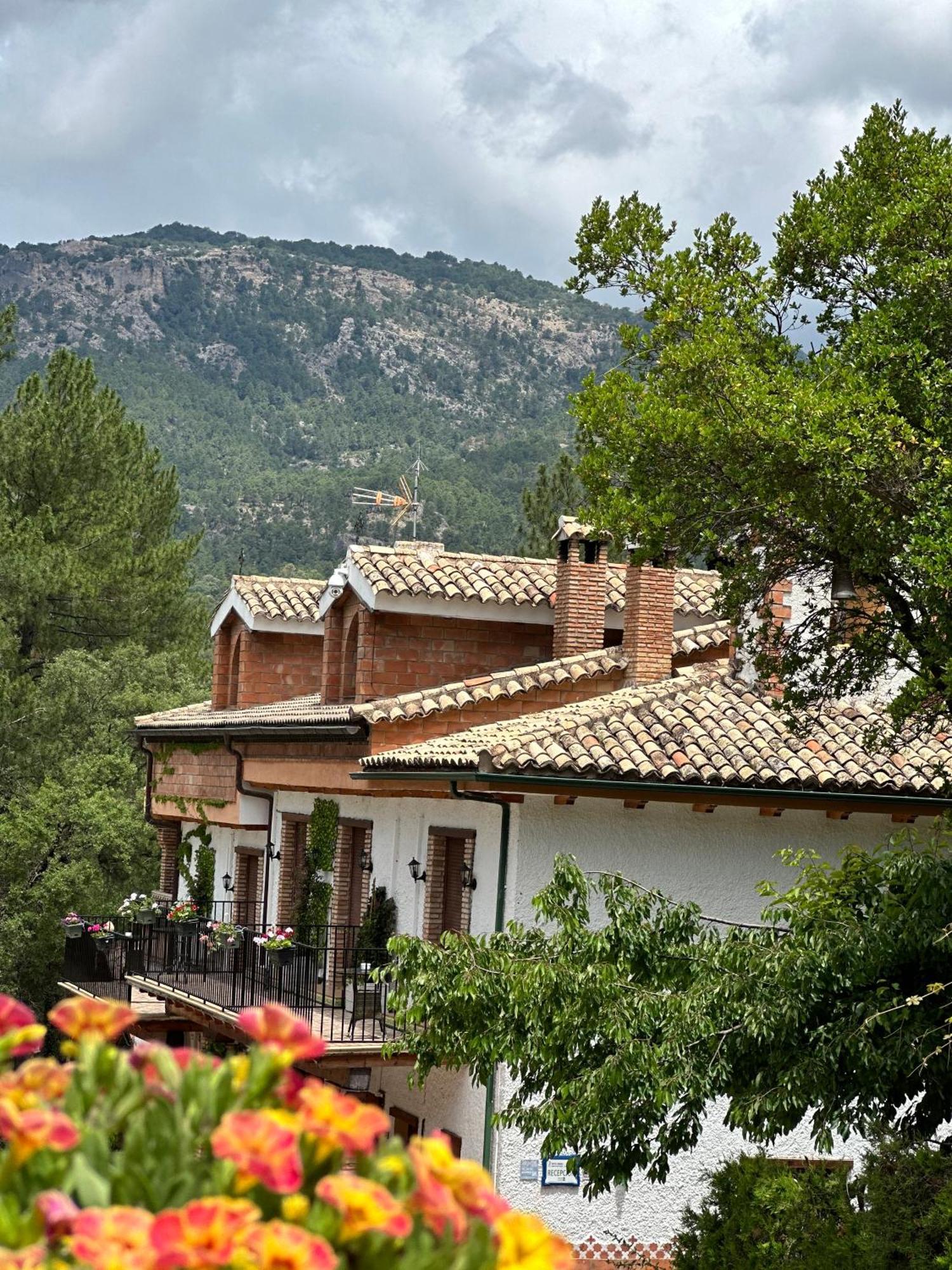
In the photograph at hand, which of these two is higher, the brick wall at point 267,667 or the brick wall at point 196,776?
the brick wall at point 267,667

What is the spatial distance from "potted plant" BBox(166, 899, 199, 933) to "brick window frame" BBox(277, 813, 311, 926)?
4.01 ft

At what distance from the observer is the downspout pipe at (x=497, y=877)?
53.8 feet

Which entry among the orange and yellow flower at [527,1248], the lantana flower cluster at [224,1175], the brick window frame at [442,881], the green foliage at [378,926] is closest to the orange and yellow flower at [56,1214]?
the lantana flower cluster at [224,1175]

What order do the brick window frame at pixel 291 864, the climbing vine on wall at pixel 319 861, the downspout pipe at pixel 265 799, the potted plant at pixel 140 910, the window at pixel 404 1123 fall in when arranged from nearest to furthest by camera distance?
the window at pixel 404 1123 < the climbing vine on wall at pixel 319 861 < the brick window frame at pixel 291 864 < the downspout pipe at pixel 265 799 < the potted plant at pixel 140 910

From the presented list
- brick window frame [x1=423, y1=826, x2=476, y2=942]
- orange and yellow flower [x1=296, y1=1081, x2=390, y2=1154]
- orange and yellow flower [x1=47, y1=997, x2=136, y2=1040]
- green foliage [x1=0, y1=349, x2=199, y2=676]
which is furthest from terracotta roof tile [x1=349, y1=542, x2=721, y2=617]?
green foliage [x1=0, y1=349, x2=199, y2=676]

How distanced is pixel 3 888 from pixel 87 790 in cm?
289

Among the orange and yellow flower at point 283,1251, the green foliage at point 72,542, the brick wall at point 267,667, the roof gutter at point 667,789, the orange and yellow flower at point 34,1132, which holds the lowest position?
the orange and yellow flower at point 283,1251

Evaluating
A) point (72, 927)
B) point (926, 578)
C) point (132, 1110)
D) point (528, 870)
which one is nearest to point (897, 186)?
point (926, 578)

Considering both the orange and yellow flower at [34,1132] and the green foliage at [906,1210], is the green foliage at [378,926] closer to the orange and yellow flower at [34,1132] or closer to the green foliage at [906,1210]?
the green foliage at [906,1210]

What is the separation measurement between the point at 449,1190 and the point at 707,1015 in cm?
925

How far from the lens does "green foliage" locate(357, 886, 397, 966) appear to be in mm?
19109

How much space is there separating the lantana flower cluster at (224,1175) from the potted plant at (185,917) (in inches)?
771

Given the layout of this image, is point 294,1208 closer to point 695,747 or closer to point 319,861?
point 695,747

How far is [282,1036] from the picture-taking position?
8.70 ft
